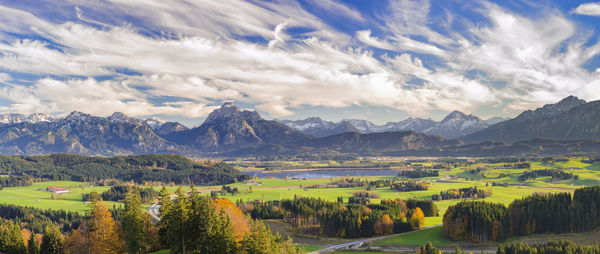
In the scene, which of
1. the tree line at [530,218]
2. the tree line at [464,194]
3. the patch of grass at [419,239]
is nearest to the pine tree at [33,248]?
the patch of grass at [419,239]

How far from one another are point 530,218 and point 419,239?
30.2m

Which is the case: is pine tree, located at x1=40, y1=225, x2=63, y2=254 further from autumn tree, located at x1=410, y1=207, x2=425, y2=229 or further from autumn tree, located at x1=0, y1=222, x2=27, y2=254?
autumn tree, located at x1=410, y1=207, x2=425, y2=229

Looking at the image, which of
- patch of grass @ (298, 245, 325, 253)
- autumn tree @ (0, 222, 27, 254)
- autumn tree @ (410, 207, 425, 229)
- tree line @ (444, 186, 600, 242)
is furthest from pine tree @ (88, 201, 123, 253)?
autumn tree @ (410, 207, 425, 229)

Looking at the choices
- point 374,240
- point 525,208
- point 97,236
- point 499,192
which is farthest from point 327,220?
point 499,192

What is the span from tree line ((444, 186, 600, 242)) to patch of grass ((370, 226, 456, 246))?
3.18m

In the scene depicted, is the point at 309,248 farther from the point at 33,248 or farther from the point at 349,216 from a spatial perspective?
the point at 33,248

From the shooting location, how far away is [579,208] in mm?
104688

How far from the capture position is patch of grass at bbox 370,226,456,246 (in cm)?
10788

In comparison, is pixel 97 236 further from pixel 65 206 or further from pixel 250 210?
pixel 65 206

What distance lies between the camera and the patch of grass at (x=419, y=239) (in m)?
108

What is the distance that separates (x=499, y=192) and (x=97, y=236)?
18337cm

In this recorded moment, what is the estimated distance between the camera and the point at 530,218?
109 metres

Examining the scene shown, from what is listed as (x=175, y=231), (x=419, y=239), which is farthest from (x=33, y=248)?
(x=419, y=239)

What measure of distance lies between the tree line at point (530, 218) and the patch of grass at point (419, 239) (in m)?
3.18
